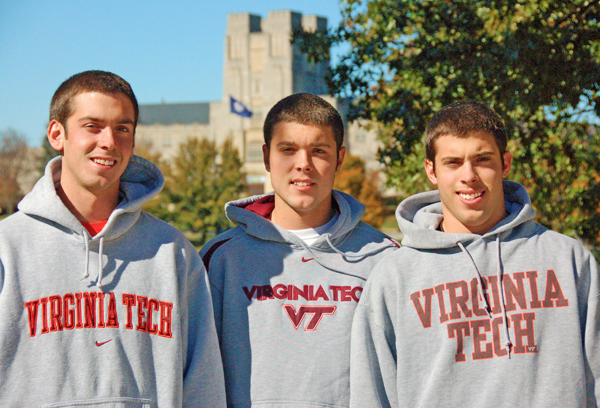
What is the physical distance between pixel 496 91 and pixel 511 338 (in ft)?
11.3

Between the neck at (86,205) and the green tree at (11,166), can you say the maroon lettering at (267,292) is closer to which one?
the neck at (86,205)

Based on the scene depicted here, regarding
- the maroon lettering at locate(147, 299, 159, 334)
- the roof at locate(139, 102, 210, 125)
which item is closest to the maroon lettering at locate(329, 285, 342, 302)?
the maroon lettering at locate(147, 299, 159, 334)

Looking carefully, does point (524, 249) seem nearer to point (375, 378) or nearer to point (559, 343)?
point (559, 343)

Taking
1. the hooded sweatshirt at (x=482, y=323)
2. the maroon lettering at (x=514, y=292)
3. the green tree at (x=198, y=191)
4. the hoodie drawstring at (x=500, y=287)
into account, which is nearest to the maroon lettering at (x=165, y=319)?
the hooded sweatshirt at (x=482, y=323)

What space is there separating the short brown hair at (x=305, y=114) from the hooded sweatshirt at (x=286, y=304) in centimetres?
46

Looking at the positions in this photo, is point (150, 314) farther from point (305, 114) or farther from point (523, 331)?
point (523, 331)

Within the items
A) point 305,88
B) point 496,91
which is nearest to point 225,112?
point 305,88

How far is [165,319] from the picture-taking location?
268 centimetres

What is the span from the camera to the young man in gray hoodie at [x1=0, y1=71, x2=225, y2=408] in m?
2.45

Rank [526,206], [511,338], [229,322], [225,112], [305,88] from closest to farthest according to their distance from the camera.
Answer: [511,338], [526,206], [229,322], [225,112], [305,88]

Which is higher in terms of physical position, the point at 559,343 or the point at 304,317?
the point at 304,317

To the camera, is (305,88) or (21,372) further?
(305,88)

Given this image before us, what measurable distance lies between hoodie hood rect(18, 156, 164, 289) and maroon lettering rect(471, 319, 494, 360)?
1650 millimetres

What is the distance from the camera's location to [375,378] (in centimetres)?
264
